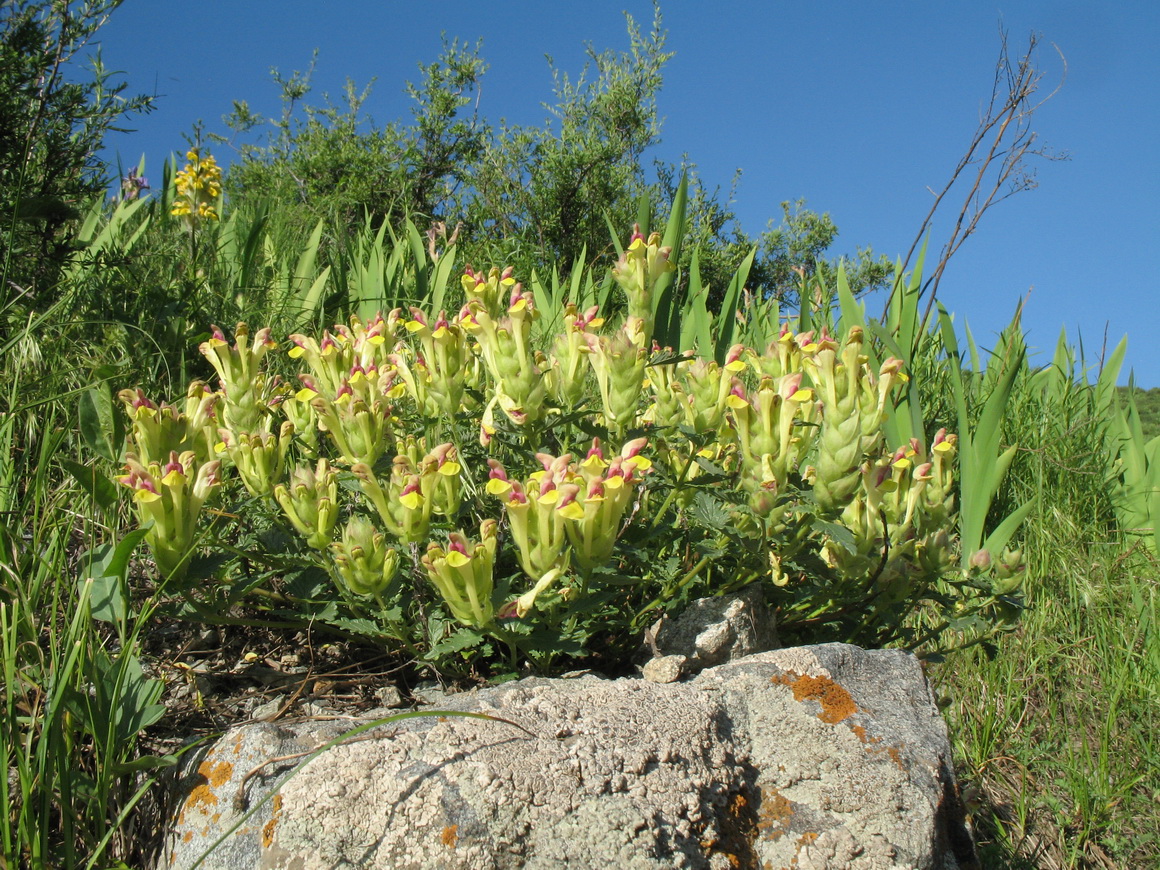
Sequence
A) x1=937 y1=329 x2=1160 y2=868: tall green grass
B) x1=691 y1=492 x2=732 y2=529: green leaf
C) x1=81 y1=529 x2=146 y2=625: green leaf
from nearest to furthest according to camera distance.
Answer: x1=81 y1=529 x2=146 y2=625: green leaf → x1=691 y1=492 x2=732 y2=529: green leaf → x1=937 y1=329 x2=1160 y2=868: tall green grass

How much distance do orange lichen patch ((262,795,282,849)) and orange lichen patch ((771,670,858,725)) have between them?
0.79m

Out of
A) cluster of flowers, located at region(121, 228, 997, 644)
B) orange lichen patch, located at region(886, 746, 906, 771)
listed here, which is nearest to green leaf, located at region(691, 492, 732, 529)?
cluster of flowers, located at region(121, 228, 997, 644)

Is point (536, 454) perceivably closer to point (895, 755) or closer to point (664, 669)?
point (664, 669)

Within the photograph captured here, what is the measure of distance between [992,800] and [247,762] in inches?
61.0

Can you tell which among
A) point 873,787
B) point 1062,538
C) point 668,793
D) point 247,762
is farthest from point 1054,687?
point 247,762

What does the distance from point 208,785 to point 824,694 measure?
38.0 inches

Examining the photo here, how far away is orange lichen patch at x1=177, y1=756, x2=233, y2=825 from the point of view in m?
1.17

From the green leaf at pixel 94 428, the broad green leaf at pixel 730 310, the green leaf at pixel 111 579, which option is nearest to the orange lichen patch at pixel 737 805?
the green leaf at pixel 111 579

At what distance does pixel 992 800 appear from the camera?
178 cm

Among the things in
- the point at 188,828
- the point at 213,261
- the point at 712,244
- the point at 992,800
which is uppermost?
the point at 712,244

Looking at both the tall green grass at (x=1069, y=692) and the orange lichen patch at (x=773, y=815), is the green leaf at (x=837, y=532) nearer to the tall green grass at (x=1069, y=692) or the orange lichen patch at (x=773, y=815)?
the orange lichen patch at (x=773, y=815)

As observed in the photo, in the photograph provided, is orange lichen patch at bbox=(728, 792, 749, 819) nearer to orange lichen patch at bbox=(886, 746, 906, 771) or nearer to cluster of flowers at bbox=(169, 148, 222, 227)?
orange lichen patch at bbox=(886, 746, 906, 771)

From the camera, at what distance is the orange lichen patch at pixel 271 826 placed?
1.05m

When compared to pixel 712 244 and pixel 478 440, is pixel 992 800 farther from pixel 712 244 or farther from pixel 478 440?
pixel 712 244
